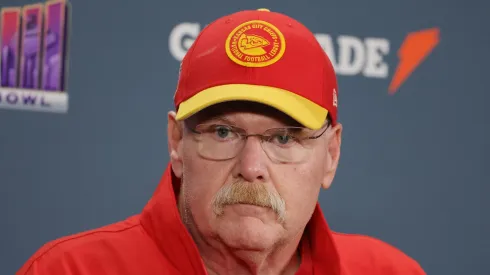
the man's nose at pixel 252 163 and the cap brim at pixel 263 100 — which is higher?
the cap brim at pixel 263 100

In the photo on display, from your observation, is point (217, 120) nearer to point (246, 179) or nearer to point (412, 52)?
point (246, 179)

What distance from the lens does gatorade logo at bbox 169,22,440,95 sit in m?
2.00

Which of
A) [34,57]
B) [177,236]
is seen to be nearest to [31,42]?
[34,57]

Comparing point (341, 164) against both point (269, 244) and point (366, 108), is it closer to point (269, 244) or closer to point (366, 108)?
point (366, 108)

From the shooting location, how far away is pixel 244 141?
1.25 metres

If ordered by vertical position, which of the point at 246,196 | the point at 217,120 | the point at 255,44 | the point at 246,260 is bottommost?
the point at 246,260

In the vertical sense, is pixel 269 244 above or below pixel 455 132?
below

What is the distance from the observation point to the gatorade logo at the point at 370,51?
200 centimetres

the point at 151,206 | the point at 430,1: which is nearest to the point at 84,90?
the point at 151,206

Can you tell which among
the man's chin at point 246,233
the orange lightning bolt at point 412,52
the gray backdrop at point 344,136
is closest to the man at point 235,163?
the man's chin at point 246,233

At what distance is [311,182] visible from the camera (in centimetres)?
130

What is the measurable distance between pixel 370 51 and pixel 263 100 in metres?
0.97

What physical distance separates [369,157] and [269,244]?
93 cm

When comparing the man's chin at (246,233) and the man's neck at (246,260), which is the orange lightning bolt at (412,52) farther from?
the man's chin at (246,233)
